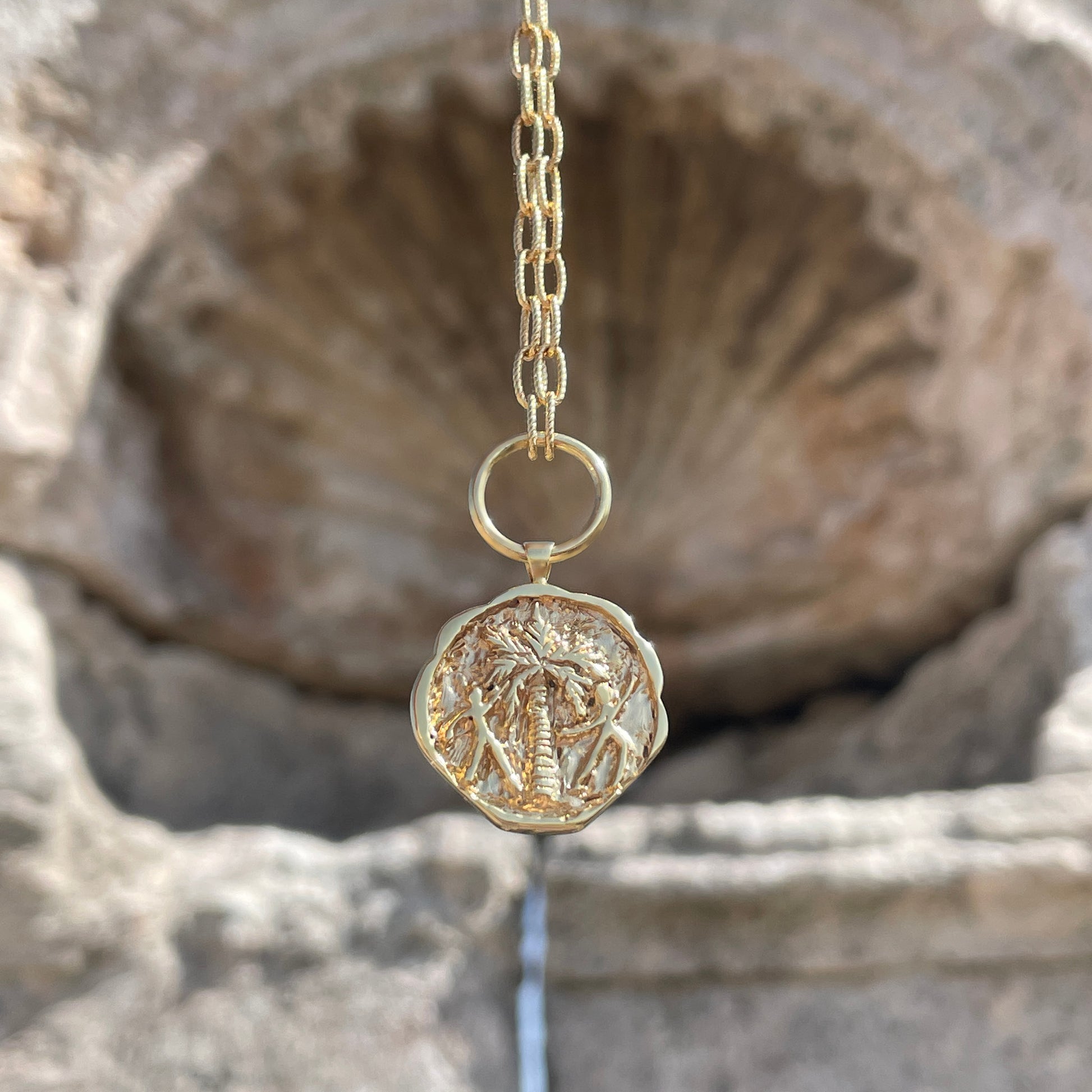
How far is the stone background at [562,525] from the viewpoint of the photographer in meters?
0.91

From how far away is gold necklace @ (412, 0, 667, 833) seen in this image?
70 centimetres

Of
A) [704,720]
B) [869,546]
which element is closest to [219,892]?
[704,720]

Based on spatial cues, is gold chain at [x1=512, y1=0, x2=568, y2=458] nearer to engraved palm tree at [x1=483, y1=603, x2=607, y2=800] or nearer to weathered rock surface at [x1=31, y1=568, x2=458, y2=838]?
engraved palm tree at [x1=483, y1=603, x2=607, y2=800]

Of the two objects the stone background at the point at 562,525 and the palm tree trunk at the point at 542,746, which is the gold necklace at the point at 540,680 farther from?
the stone background at the point at 562,525

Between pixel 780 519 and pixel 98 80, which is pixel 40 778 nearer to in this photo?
pixel 98 80

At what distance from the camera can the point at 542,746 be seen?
2.32ft

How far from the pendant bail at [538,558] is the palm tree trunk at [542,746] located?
0.07 meters

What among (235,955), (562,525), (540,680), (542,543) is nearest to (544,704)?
(540,680)

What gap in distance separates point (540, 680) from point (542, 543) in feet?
0.33

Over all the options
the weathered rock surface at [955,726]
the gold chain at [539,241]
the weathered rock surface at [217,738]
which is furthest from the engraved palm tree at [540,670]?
the weathered rock surface at [217,738]

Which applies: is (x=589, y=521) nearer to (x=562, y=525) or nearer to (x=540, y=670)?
(x=540, y=670)

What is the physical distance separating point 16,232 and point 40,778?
628 millimetres

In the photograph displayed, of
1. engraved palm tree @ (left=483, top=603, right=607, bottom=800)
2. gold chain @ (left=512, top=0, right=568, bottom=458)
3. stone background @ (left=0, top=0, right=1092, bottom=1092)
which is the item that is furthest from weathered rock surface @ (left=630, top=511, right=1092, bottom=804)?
gold chain @ (left=512, top=0, right=568, bottom=458)

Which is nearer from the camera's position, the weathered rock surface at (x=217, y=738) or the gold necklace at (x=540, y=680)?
the gold necklace at (x=540, y=680)
